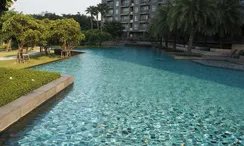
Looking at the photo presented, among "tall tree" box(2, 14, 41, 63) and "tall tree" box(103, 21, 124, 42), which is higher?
"tall tree" box(103, 21, 124, 42)

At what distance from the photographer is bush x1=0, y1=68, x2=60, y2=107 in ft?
27.2

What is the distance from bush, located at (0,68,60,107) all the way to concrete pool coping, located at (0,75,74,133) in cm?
18

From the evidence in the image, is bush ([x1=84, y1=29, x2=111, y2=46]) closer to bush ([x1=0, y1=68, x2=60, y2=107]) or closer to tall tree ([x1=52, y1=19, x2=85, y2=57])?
tall tree ([x1=52, y1=19, x2=85, y2=57])

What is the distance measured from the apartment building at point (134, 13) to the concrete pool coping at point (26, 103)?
68925 mm

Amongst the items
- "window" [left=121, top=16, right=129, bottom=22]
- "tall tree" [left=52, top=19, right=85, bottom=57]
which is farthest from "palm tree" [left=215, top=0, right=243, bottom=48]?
"window" [left=121, top=16, right=129, bottom=22]

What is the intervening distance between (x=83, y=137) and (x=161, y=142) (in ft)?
7.47

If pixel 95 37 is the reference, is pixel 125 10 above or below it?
above

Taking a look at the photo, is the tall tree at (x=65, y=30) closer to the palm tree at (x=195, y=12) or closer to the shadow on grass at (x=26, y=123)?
the palm tree at (x=195, y=12)

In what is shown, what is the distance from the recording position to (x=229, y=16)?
3750cm

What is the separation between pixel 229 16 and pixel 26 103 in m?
37.0

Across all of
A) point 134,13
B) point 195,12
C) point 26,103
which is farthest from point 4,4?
point 134,13

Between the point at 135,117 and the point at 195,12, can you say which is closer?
the point at 135,117

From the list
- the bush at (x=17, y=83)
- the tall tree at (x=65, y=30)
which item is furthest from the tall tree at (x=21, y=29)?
the bush at (x=17, y=83)

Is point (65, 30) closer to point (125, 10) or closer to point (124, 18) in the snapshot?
point (124, 18)
